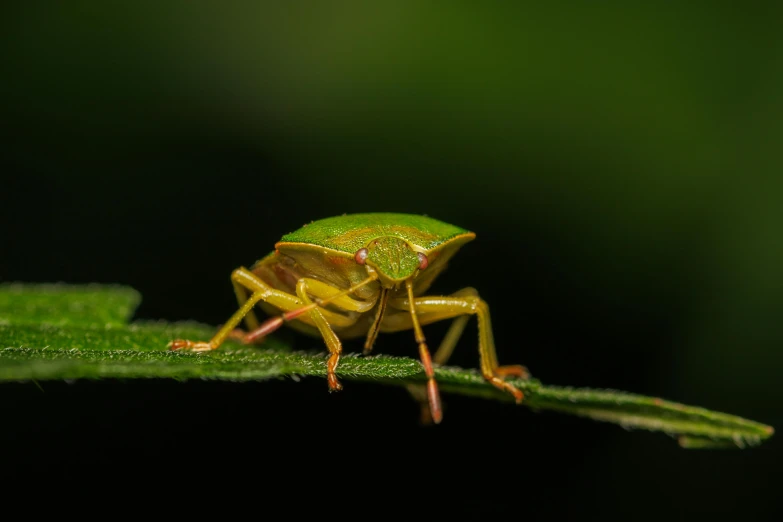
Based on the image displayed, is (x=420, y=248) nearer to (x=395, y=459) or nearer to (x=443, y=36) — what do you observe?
(x=395, y=459)

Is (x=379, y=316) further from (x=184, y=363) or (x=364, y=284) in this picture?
(x=184, y=363)

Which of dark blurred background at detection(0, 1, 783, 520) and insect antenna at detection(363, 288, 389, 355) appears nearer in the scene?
insect antenna at detection(363, 288, 389, 355)

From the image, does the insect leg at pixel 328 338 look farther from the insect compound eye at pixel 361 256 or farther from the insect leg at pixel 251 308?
the insect compound eye at pixel 361 256

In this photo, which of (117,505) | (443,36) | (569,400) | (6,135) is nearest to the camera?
(569,400)

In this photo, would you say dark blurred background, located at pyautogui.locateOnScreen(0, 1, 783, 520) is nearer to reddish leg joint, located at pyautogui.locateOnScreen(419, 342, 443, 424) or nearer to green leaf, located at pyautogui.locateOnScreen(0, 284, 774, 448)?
green leaf, located at pyautogui.locateOnScreen(0, 284, 774, 448)

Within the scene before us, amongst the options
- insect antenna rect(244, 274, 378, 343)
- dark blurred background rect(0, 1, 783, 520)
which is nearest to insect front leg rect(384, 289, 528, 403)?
insect antenna rect(244, 274, 378, 343)

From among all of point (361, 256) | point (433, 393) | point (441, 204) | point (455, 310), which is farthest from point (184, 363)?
point (441, 204)

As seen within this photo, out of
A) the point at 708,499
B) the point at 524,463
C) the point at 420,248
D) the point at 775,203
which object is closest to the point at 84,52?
the point at 420,248

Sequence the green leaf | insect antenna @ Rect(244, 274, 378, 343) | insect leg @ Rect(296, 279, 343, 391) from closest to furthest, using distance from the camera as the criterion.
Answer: the green leaf, insect leg @ Rect(296, 279, 343, 391), insect antenna @ Rect(244, 274, 378, 343)
